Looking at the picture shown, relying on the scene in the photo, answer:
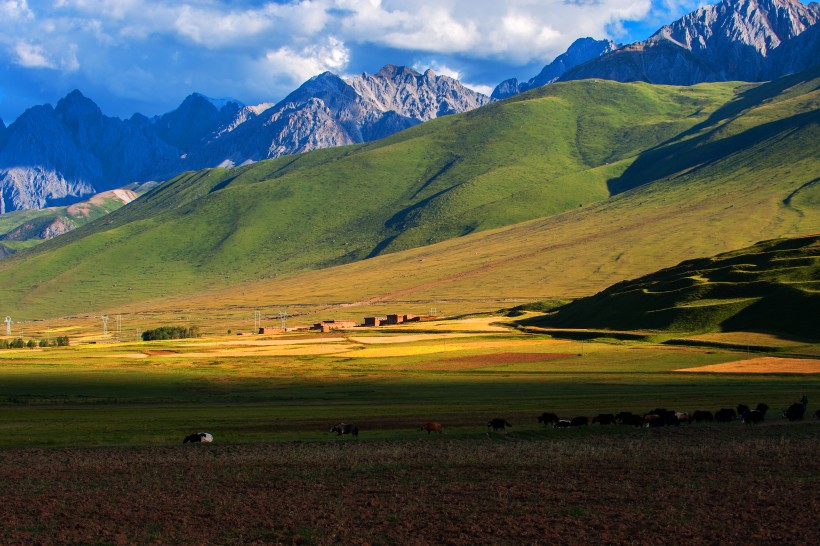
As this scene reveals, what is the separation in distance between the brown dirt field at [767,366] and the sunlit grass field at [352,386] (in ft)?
8.69

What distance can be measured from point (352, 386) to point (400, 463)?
1718 inches

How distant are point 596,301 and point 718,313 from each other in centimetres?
3327

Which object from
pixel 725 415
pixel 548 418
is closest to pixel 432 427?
pixel 548 418

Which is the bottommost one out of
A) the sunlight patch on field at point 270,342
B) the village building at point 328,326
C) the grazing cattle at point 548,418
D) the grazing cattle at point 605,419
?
the grazing cattle at point 605,419

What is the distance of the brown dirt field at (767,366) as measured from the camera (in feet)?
286

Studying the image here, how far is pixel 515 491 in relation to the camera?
32.0 m

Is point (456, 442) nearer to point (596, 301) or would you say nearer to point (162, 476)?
point (162, 476)

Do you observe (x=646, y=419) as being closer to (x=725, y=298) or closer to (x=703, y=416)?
(x=703, y=416)

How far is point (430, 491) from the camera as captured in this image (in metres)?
32.5

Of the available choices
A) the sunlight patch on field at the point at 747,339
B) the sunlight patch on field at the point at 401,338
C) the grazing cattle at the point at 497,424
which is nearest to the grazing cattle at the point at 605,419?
the grazing cattle at the point at 497,424

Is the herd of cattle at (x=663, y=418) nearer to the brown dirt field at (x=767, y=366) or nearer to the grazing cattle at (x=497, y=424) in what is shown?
the grazing cattle at (x=497, y=424)

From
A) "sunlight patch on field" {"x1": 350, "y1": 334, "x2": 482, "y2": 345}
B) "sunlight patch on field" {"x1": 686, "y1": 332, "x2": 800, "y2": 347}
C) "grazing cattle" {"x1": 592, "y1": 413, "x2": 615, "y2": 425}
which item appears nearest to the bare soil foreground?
"grazing cattle" {"x1": 592, "y1": 413, "x2": 615, "y2": 425}

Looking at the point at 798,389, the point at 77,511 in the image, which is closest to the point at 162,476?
the point at 77,511

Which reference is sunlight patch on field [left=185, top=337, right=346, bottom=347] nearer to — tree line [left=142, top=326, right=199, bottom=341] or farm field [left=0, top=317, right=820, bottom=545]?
tree line [left=142, top=326, right=199, bottom=341]
